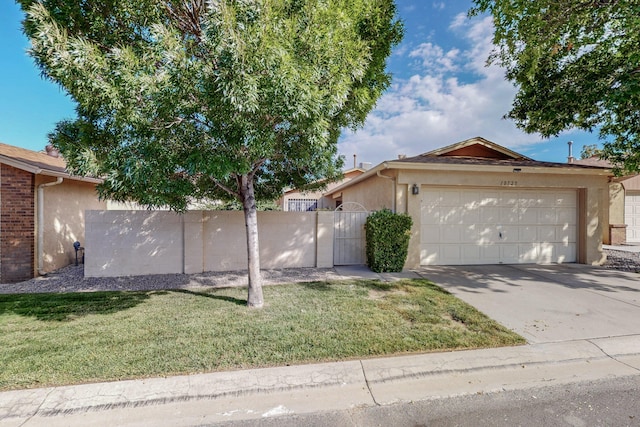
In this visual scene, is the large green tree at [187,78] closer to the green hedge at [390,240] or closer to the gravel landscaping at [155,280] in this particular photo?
the gravel landscaping at [155,280]

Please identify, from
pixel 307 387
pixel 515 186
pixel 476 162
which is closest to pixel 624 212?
pixel 515 186

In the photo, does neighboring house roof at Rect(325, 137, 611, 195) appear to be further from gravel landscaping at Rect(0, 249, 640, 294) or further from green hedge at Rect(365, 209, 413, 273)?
gravel landscaping at Rect(0, 249, 640, 294)

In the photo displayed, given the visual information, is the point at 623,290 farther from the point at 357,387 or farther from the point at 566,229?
the point at 357,387

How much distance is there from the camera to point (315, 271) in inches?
320

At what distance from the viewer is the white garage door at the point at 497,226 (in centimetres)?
875

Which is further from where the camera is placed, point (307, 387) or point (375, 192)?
point (375, 192)

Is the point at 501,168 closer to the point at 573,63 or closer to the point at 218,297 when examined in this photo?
the point at 573,63

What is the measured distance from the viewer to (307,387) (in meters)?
3.03

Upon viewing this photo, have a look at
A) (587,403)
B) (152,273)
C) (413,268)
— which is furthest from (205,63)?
(413,268)

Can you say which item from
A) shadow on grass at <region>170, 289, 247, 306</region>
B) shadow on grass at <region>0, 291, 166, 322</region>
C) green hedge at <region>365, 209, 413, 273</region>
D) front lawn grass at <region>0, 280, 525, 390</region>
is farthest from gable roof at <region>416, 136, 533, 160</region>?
shadow on grass at <region>0, 291, 166, 322</region>

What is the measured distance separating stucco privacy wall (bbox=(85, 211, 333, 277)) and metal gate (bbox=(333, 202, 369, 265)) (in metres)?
0.33

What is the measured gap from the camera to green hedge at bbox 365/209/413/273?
7.79m

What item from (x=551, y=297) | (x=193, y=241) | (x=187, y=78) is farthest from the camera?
(x=193, y=241)

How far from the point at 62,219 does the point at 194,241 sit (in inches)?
178
